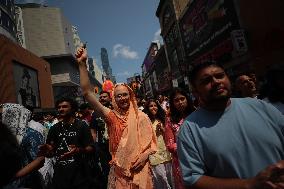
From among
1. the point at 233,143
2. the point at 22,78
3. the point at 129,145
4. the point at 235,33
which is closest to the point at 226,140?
the point at 233,143

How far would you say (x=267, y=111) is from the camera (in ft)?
6.84

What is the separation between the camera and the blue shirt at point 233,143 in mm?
1973

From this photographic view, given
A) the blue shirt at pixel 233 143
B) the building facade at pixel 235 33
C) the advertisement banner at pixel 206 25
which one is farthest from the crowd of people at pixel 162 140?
the advertisement banner at pixel 206 25

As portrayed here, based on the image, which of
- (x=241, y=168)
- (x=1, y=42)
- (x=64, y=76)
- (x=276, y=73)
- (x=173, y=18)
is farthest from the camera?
(x=64, y=76)

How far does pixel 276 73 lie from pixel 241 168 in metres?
2.13

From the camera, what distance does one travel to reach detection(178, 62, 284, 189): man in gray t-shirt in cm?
197

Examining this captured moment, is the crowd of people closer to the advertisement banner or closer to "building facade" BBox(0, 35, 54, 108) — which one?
the advertisement banner

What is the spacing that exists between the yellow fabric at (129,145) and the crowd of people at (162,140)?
0.04 feet

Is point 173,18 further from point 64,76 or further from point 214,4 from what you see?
point 64,76

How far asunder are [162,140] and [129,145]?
1.73 meters

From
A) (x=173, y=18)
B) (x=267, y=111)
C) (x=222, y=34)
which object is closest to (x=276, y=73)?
(x=267, y=111)

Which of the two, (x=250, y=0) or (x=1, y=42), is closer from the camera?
(x=250, y=0)

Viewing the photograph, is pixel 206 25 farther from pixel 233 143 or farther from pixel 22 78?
pixel 233 143

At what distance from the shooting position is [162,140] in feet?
19.6
